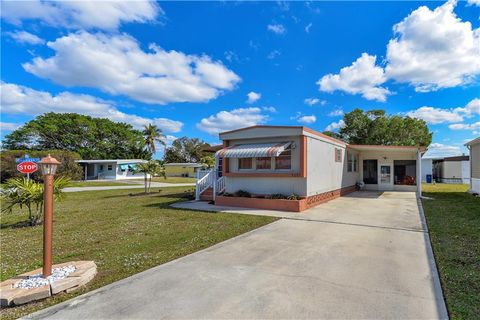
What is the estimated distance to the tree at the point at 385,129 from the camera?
38.4 meters

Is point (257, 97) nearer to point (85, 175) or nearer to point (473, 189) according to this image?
point (473, 189)

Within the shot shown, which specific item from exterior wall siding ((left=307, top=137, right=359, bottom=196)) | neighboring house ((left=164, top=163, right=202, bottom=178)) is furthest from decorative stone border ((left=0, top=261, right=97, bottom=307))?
neighboring house ((left=164, top=163, right=202, bottom=178))

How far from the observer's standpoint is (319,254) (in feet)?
19.8

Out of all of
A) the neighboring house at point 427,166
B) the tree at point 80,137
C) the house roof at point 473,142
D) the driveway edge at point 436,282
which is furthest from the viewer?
the tree at point 80,137

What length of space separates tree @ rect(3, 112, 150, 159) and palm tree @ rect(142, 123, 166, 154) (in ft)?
5.07

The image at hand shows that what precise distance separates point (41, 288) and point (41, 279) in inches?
17.1

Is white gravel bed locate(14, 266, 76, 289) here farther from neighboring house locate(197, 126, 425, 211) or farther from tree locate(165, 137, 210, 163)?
tree locate(165, 137, 210, 163)

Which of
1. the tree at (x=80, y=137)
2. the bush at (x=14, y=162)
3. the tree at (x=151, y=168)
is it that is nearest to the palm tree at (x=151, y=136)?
the tree at (x=80, y=137)

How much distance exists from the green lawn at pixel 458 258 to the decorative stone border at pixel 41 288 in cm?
572

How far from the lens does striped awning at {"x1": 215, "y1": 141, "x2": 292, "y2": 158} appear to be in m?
12.3

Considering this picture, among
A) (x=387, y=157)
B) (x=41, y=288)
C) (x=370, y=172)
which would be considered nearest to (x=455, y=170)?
(x=370, y=172)

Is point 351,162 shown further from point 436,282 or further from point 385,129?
point 385,129

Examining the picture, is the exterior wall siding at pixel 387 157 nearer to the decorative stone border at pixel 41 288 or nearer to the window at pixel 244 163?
the window at pixel 244 163

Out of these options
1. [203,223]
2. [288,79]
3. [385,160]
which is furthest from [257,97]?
[203,223]
